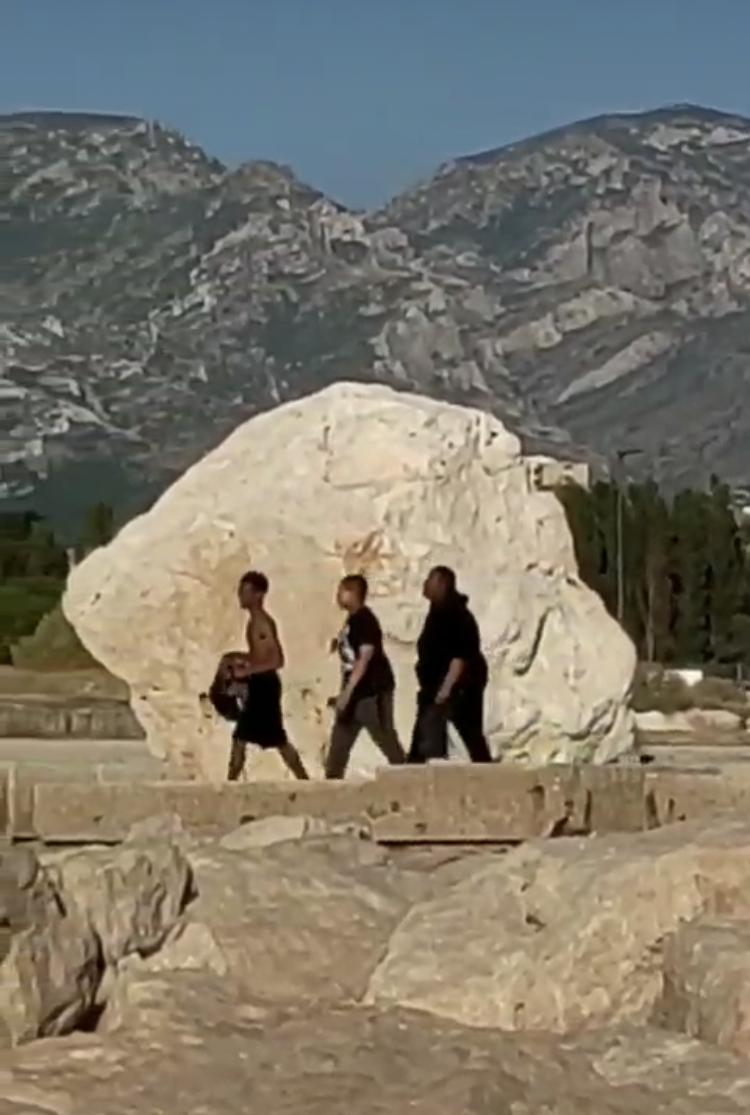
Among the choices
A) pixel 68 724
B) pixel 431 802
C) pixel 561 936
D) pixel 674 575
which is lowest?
pixel 561 936

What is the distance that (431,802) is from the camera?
10.6 m

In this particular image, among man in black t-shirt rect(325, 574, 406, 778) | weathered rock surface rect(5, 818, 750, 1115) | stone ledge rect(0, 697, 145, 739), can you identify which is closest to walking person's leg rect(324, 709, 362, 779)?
man in black t-shirt rect(325, 574, 406, 778)

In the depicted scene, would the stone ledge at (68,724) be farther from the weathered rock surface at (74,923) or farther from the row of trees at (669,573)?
the row of trees at (669,573)

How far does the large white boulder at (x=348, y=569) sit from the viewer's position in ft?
47.4

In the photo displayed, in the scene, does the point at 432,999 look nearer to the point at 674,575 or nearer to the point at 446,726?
the point at 446,726

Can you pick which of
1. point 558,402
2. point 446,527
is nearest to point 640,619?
point 446,527

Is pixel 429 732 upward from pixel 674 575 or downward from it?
downward

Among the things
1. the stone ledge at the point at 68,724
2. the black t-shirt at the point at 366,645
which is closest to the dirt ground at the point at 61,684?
the stone ledge at the point at 68,724

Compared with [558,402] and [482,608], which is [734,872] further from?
[558,402]

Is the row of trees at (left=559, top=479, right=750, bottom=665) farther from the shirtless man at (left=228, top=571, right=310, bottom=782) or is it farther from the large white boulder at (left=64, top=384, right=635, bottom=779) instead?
the shirtless man at (left=228, top=571, right=310, bottom=782)

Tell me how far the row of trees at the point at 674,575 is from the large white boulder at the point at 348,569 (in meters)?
31.5

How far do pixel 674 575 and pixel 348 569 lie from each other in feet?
116

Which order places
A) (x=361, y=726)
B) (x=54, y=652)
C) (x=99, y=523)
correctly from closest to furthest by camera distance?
1. (x=361, y=726)
2. (x=54, y=652)
3. (x=99, y=523)


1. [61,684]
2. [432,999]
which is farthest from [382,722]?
[61,684]
